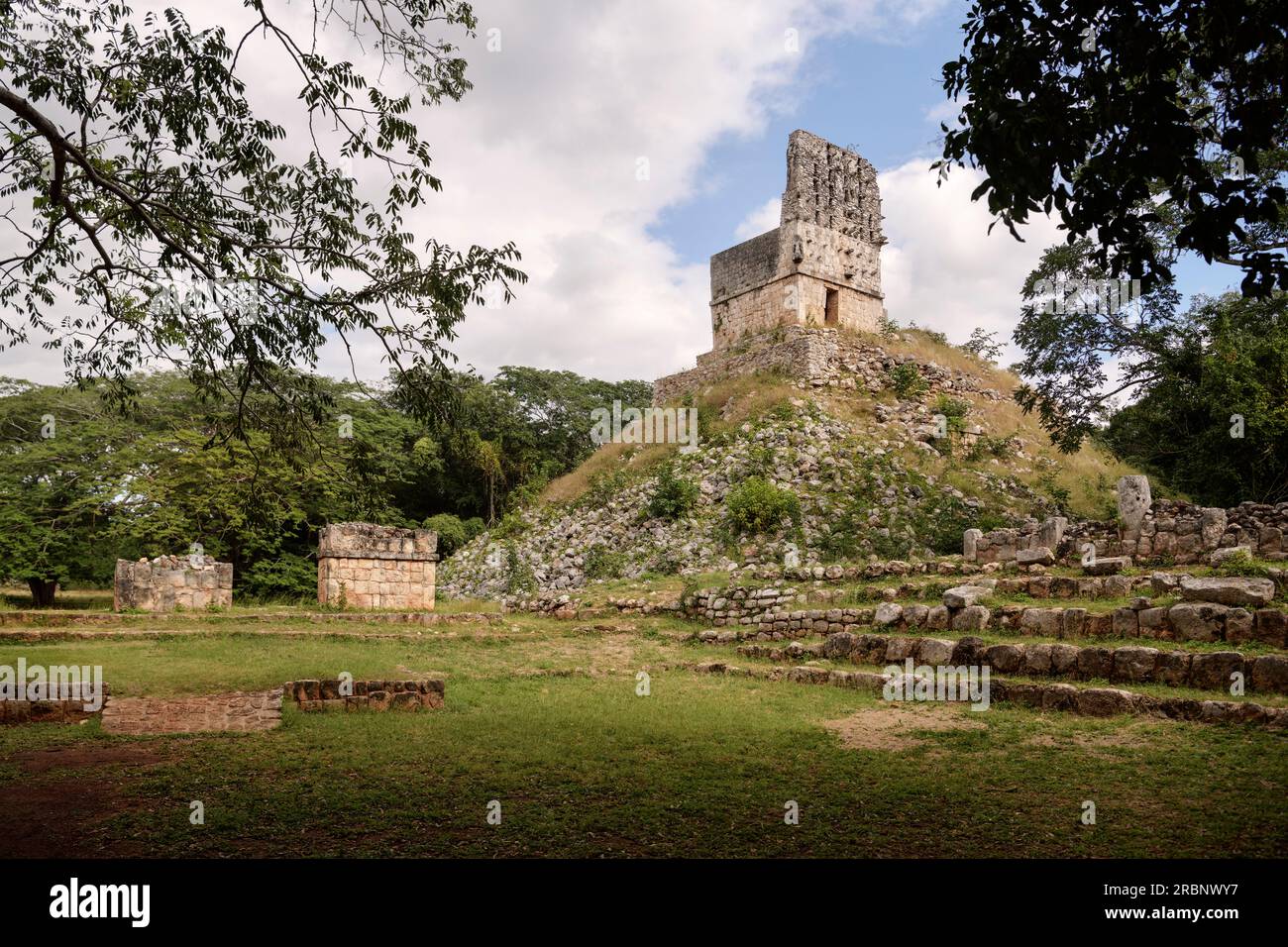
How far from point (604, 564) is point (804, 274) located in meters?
12.1

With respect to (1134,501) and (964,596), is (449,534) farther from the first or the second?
(1134,501)

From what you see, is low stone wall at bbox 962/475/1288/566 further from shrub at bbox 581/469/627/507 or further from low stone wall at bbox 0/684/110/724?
low stone wall at bbox 0/684/110/724

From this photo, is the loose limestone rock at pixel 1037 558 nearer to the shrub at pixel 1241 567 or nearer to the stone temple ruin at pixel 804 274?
the shrub at pixel 1241 567

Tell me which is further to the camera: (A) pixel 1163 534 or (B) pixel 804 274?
(B) pixel 804 274

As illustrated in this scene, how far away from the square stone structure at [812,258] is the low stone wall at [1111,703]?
17.9 meters

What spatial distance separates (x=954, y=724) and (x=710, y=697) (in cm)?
295

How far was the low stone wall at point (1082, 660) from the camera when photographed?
813cm

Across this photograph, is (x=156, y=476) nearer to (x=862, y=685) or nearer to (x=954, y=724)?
(x=862, y=685)

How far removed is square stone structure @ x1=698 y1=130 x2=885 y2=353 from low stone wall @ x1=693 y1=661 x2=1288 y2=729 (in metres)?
17.9

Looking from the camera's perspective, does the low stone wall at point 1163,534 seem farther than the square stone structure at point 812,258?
No

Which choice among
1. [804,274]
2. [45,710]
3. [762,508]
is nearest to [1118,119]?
[45,710]

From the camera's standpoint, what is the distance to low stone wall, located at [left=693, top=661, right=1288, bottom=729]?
7441 mm

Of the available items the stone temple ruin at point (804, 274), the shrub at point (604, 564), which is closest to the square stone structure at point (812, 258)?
the stone temple ruin at point (804, 274)

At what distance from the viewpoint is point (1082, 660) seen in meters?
9.36
